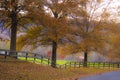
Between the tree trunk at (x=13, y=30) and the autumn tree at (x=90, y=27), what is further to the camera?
the autumn tree at (x=90, y=27)

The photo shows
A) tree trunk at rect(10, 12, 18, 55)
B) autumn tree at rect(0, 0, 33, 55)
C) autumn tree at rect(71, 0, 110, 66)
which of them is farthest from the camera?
autumn tree at rect(71, 0, 110, 66)

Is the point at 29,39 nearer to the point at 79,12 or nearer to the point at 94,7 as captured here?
the point at 79,12

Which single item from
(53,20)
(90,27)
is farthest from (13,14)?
(90,27)

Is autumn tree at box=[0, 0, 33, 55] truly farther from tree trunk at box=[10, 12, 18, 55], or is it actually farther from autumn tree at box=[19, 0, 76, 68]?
autumn tree at box=[19, 0, 76, 68]

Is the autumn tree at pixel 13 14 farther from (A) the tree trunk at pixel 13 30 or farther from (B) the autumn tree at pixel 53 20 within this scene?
(B) the autumn tree at pixel 53 20

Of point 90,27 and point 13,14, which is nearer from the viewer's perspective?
point 13,14

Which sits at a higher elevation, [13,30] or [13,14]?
[13,14]

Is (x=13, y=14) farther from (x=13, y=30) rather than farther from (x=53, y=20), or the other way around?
(x=53, y=20)

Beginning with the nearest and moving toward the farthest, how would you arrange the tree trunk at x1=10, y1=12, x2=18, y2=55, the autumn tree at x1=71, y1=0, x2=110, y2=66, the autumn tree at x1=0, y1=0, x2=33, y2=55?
the autumn tree at x1=0, y1=0, x2=33, y2=55 < the tree trunk at x1=10, y1=12, x2=18, y2=55 < the autumn tree at x1=71, y1=0, x2=110, y2=66

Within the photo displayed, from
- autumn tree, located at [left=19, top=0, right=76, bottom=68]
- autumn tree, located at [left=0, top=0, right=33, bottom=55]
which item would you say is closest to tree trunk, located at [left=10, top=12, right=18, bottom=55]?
autumn tree, located at [left=0, top=0, right=33, bottom=55]

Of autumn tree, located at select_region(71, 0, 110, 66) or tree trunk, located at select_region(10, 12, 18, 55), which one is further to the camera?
autumn tree, located at select_region(71, 0, 110, 66)

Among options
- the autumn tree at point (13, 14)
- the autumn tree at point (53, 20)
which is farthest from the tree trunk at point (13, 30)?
the autumn tree at point (53, 20)

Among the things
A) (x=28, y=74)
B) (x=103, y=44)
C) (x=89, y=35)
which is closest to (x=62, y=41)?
(x=89, y=35)

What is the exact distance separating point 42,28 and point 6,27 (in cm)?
421
